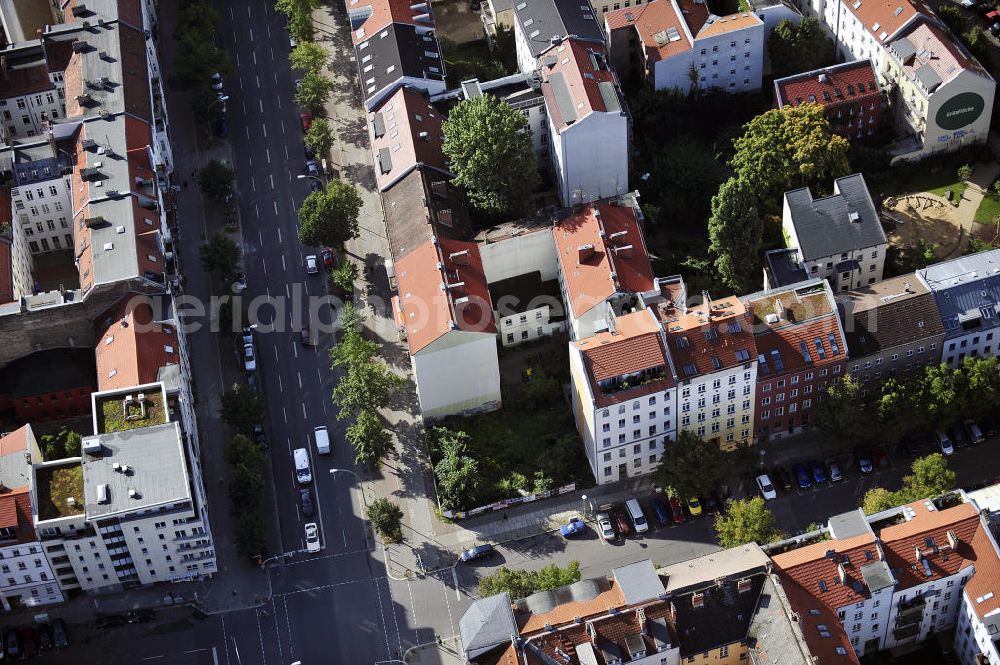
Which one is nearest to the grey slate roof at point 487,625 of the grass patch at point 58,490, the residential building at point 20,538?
the grass patch at point 58,490

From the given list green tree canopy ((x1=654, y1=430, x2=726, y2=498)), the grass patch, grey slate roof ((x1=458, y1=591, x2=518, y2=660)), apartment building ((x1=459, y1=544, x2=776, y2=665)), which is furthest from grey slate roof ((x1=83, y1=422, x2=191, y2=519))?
green tree canopy ((x1=654, y1=430, x2=726, y2=498))

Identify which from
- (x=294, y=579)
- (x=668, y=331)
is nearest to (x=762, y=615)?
(x=668, y=331)

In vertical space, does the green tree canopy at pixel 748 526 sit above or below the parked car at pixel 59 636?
below

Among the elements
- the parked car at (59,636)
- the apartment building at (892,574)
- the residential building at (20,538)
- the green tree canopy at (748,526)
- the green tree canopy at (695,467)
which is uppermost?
the residential building at (20,538)

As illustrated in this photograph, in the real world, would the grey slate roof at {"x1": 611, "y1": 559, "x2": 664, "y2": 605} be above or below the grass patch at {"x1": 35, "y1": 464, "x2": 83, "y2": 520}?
below

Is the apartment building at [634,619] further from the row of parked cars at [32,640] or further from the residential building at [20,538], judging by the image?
the residential building at [20,538]

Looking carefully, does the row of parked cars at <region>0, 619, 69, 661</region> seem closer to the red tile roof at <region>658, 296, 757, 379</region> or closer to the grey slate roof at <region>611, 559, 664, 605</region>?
the grey slate roof at <region>611, 559, 664, 605</region>
